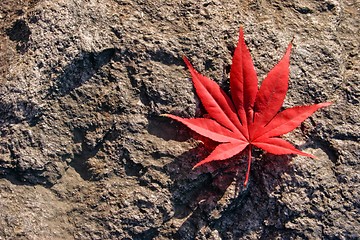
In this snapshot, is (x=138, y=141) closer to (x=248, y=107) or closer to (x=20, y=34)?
(x=248, y=107)

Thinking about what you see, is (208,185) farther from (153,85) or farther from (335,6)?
(335,6)

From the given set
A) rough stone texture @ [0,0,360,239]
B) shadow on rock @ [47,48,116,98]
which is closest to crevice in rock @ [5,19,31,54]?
rough stone texture @ [0,0,360,239]

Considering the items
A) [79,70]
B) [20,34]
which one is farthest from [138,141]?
[20,34]

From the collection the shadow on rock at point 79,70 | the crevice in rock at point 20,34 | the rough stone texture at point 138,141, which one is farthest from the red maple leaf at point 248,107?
the crevice in rock at point 20,34

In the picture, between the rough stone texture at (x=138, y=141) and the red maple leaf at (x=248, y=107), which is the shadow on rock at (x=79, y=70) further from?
the red maple leaf at (x=248, y=107)

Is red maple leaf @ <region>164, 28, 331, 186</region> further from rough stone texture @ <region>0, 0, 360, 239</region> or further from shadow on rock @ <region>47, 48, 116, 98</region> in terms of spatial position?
shadow on rock @ <region>47, 48, 116, 98</region>

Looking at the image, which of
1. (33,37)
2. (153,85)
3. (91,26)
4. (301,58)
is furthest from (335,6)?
(33,37)

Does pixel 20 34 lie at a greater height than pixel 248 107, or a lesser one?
lesser
